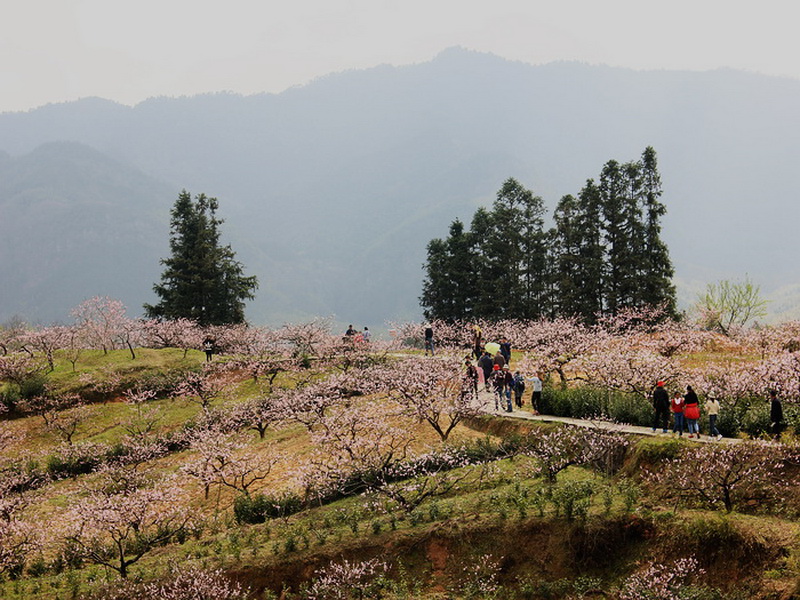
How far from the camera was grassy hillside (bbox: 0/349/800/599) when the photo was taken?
46.9ft

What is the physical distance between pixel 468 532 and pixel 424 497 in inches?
114

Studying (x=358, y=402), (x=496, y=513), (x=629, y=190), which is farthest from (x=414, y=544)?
(x=629, y=190)

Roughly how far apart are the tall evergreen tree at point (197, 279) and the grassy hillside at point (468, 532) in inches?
1381

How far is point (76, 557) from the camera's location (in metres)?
18.7

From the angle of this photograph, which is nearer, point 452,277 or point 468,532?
point 468,532

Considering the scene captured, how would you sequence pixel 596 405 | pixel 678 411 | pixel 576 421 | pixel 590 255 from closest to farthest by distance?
1. pixel 678 411
2. pixel 576 421
3. pixel 596 405
4. pixel 590 255

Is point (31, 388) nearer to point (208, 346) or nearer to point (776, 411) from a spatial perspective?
point (208, 346)

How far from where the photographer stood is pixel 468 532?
16.3 meters

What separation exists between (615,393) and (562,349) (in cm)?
792

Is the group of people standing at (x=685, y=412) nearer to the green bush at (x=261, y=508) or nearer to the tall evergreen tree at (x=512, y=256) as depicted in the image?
→ the green bush at (x=261, y=508)

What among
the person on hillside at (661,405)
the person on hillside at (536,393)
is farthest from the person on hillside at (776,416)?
the person on hillside at (536,393)

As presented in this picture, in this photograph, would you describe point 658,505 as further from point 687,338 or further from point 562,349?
point 687,338

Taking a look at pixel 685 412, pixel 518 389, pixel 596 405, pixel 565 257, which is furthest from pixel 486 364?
pixel 565 257

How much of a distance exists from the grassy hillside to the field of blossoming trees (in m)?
0.06
